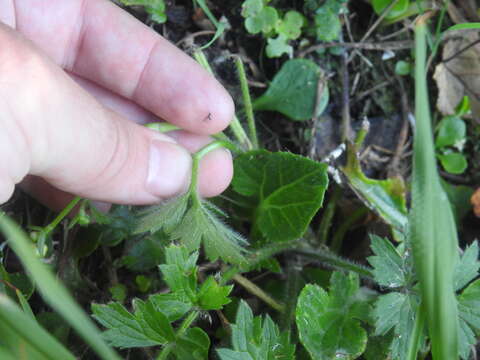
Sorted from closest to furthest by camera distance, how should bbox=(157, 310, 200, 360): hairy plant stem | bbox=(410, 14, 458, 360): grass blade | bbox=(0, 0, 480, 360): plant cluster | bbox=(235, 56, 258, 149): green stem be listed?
1. bbox=(410, 14, 458, 360): grass blade
2. bbox=(0, 0, 480, 360): plant cluster
3. bbox=(157, 310, 200, 360): hairy plant stem
4. bbox=(235, 56, 258, 149): green stem

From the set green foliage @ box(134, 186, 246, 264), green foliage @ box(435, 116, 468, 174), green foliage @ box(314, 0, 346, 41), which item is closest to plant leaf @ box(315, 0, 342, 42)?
green foliage @ box(314, 0, 346, 41)

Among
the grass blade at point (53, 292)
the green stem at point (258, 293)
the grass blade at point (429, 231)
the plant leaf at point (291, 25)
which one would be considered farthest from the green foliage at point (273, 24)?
the grass blade at point (53, 292)

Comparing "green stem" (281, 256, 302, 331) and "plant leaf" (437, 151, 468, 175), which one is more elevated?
"plant leaf" (437, 151, 468, 175)

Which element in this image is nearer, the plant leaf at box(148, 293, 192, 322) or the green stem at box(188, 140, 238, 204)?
the plant leaf at box(148, 293, 192, 322)

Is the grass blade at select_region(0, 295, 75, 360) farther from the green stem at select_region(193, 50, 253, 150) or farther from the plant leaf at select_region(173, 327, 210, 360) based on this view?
the green stem at select_region(193, 50, 253, 150)

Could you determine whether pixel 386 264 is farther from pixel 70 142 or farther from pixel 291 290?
pixel 70 142

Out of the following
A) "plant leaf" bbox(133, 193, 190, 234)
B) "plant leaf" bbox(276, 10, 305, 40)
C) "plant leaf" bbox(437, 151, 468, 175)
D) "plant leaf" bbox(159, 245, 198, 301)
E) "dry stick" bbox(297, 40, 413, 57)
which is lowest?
"plant leaf" bbox(437, 151, 468, 175)

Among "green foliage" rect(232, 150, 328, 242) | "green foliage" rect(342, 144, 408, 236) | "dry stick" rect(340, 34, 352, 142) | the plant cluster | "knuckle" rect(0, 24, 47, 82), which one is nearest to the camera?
the plant cluster
